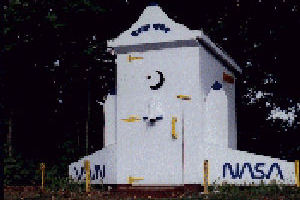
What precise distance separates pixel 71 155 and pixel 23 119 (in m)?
4.08

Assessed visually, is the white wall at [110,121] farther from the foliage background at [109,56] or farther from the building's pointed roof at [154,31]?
the foliage background at [109,56]

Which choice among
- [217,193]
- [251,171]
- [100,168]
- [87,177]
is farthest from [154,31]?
[217,193]

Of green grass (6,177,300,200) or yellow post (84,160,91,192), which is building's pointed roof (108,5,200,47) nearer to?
yellow post (84,160,91,192)

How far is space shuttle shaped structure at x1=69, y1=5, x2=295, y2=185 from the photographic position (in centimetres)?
1664

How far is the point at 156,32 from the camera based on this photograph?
1723 centimetres

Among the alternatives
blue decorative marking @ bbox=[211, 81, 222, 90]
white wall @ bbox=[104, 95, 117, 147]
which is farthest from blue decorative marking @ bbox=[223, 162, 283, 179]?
white wall @ bbox=[104, 95, 117, 147]

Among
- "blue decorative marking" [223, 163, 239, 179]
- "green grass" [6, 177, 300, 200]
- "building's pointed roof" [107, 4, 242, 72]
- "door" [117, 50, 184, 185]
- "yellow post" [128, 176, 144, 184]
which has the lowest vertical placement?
"green grass" [6, 177, 300, 200]

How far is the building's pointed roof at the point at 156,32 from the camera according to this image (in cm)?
1684

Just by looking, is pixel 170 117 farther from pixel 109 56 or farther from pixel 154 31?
pixel 109 56

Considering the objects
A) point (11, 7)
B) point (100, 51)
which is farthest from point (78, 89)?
point (11, 7)

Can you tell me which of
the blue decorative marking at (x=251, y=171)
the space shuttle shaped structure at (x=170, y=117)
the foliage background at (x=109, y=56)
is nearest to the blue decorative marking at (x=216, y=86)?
the space shuttle shaped structure at (x=170, y=117)

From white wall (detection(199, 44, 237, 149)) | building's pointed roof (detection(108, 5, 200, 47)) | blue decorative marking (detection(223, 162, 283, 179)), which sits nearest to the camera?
blue decorative marking (detection(223, 162, 283, 179))

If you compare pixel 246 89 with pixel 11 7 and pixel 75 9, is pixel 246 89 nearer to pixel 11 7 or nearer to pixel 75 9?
pixel 75 9

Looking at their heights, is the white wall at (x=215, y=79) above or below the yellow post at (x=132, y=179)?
Answer: above
